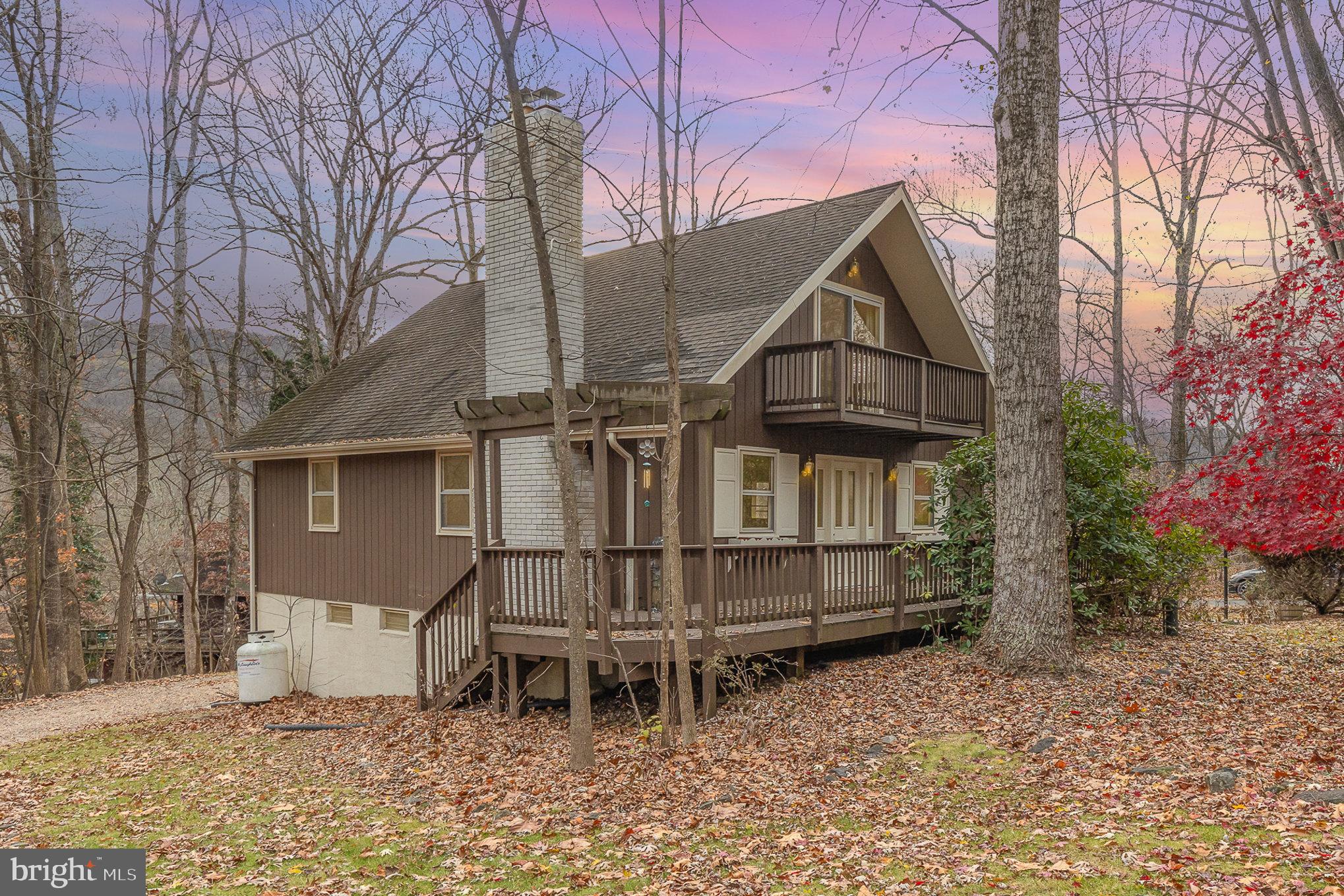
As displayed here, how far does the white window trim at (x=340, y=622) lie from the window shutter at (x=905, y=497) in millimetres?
9163

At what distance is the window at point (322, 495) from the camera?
51.4 feet

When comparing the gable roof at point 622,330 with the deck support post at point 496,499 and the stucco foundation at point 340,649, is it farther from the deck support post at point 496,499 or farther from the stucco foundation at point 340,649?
the stucco foundation at point 340,649

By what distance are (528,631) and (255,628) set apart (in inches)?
388

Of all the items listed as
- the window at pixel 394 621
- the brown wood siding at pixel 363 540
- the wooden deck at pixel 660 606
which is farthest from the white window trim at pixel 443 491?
the wooden deck at pixel 660 606

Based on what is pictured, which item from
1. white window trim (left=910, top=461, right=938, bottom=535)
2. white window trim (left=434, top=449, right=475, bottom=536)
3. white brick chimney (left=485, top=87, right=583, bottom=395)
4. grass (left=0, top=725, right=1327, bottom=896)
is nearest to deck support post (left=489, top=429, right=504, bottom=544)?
white brick chimney (left=485, top=87, right=583, bottom=395)

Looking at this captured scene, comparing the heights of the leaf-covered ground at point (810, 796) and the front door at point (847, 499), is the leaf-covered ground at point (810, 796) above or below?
below

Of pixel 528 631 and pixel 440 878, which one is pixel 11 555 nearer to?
pixel 528 631

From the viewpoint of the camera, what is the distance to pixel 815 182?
402 inches

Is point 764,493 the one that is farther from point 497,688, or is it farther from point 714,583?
point 497,688

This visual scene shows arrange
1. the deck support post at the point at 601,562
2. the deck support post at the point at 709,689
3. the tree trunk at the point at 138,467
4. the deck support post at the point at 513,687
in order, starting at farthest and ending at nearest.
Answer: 1. the tree trunk at the point at 138,467
2. the deck support post at the point at 513,687
3. the deck support post at the point at 709,689
4. the deck support post at the point at 601,562

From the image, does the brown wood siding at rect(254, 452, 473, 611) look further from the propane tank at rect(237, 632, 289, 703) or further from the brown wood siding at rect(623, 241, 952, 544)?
the brown wood siding at rect(623, 241, 952, 544)

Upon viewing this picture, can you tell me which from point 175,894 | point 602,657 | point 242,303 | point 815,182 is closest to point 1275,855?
point 602,657

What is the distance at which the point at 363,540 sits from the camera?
15.0 meters

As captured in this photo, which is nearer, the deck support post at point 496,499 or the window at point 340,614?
the deck support post at point 496,499
